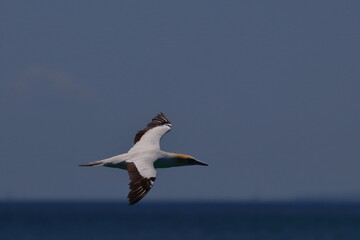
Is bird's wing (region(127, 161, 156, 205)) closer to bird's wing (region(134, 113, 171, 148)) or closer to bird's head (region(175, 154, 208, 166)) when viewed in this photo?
bird's head (region(175, 154, 208, 166))

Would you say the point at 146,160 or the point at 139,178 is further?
the point at 146,160

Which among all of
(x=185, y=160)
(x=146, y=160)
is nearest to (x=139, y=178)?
(x=146, y=160)

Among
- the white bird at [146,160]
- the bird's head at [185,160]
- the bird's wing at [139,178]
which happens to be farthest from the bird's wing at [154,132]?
the bird's wing at [139,178]

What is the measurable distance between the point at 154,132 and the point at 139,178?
311 inches

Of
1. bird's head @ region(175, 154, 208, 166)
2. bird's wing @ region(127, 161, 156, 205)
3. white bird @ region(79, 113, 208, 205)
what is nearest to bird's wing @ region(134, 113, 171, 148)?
white bird @ region(79, 113, 208, 205)

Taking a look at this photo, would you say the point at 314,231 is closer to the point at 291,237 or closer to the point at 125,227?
the point at 291,237

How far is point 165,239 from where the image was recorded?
440ft

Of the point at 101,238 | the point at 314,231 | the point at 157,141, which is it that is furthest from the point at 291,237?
the point at 157,141

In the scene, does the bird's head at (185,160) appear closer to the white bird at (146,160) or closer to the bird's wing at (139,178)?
the white bird at (146,160)

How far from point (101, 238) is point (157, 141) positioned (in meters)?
96.5

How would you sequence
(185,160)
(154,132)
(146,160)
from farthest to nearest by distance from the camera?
(154,132) → (185,160) → (146,160)

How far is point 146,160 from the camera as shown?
104 feet

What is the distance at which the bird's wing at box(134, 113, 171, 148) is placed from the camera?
3617 centimetres

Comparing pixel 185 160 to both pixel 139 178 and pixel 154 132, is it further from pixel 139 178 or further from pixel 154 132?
pixel 139 178
